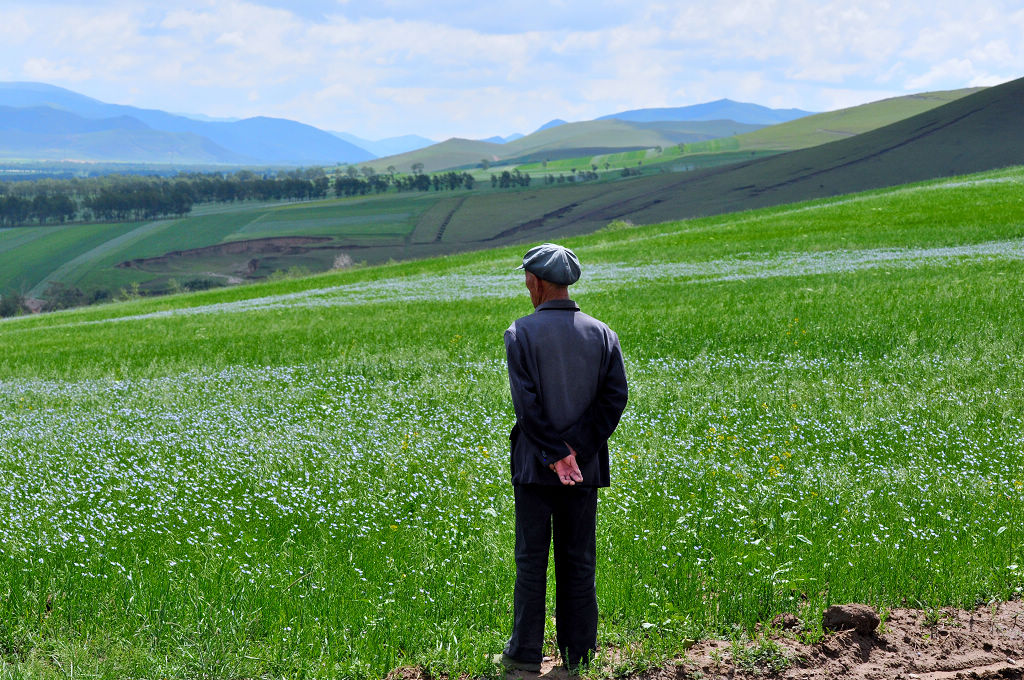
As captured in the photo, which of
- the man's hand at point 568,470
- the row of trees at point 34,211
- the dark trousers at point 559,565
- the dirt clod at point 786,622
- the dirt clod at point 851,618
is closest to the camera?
the man's hand at point 568,470

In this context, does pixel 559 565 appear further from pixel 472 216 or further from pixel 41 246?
pixel 41 246

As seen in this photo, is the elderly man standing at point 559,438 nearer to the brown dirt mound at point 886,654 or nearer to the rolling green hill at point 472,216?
the brown dirt mound at point 886,654

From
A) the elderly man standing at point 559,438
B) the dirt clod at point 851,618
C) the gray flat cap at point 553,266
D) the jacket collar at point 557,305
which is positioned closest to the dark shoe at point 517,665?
the elderly man standing at point 559,438

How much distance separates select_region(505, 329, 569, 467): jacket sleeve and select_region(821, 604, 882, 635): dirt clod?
2.59m

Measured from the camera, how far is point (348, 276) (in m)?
49.8

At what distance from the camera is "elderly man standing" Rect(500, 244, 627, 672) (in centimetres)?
552

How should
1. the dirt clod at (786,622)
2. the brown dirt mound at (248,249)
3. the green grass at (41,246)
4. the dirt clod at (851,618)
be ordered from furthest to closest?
the brown dirt mound at (248,249), the green grass at (41,246), the dirt clod at (786,622), the dirt clod at (851,618)

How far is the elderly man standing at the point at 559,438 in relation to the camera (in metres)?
5.52

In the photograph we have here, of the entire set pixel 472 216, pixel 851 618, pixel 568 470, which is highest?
pixel 472 216

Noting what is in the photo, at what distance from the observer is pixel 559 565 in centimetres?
569

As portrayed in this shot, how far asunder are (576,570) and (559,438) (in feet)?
3.24

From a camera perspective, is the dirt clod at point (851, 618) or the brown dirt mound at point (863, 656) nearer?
the brown dirt mound at point (863, 656)

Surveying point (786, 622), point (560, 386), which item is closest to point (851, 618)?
point (786, 622)

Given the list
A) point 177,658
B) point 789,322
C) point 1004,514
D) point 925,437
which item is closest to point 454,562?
point 177,658
